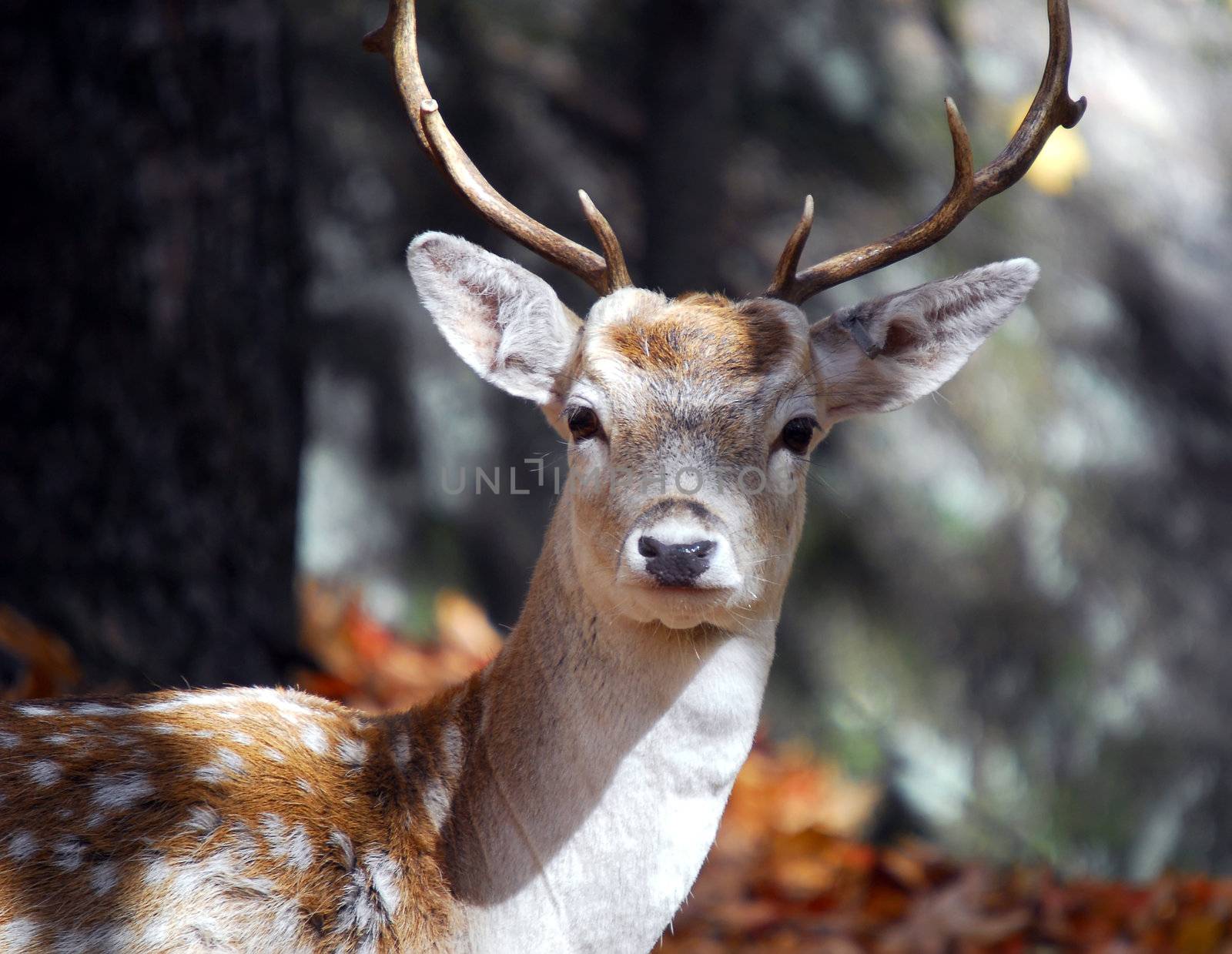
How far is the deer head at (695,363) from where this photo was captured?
256 centimetres

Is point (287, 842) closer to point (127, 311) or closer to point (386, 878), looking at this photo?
point (386, 878)

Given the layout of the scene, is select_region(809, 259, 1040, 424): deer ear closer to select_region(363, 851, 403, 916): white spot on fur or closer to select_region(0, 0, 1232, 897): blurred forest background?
select_region(363, 851, 403, 916): white spot on fur

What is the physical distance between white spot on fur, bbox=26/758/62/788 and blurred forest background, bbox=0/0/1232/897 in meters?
1.90

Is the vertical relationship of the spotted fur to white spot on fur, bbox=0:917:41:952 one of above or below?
above

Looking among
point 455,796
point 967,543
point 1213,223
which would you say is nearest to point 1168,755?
point 967,543

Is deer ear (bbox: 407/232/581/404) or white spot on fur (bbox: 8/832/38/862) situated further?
deer ear (bbox: 407/232/581/404)

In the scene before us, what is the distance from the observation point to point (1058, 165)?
6.44m

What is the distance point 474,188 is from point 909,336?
41.6 inches

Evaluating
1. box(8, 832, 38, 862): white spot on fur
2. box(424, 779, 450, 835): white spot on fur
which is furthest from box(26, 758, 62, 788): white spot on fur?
box(424, 779, 450, 835): white spot on fur

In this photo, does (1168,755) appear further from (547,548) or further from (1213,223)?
(547,548)

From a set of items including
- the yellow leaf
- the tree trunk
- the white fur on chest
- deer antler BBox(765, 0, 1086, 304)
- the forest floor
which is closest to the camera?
the white fur on chest

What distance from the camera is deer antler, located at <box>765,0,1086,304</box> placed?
9.64 ft

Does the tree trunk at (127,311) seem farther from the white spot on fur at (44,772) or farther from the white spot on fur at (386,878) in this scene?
the white spot on fur at (386,878)

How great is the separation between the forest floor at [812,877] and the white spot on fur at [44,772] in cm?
132
